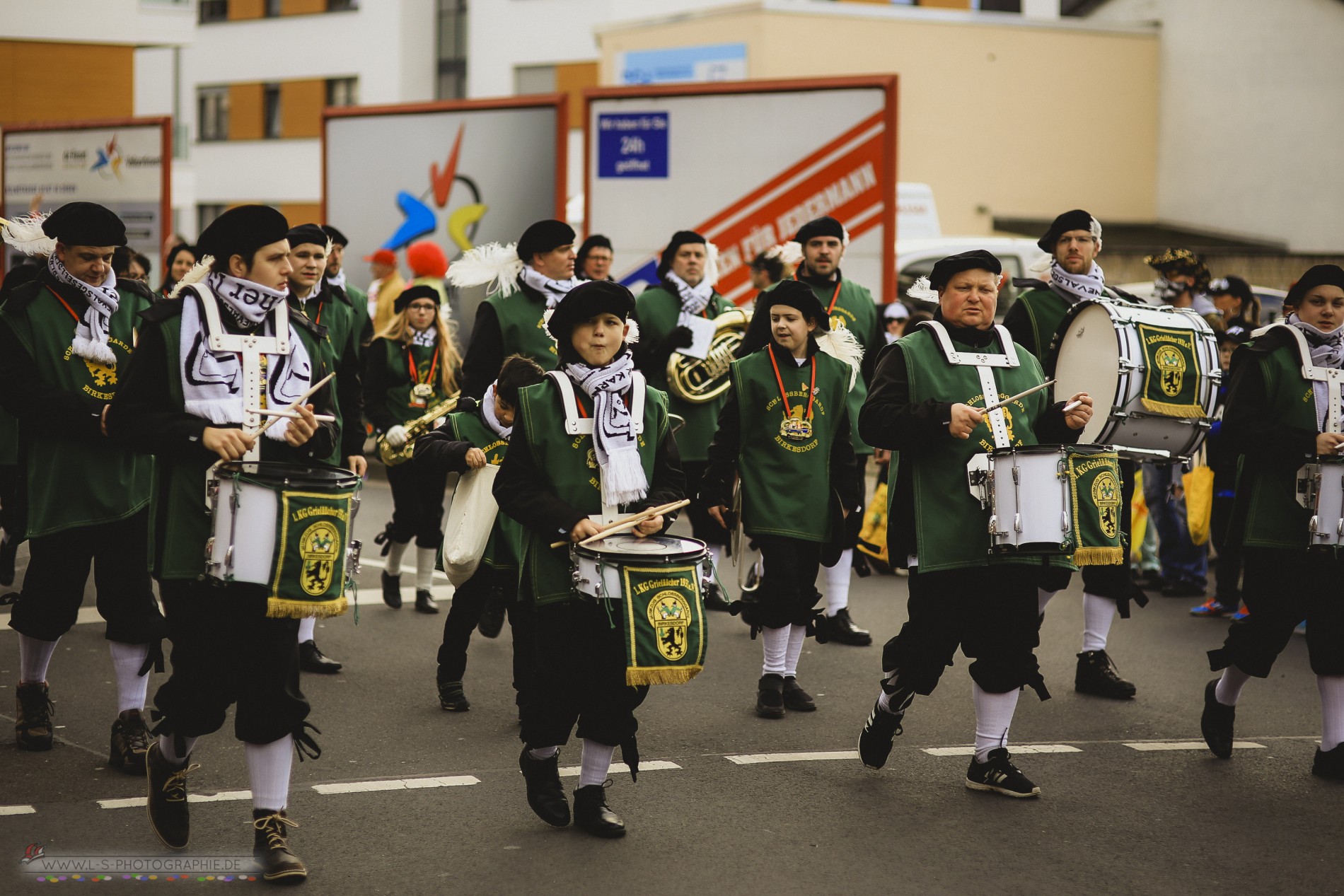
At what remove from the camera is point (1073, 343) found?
710 cm

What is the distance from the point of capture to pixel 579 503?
215 inches

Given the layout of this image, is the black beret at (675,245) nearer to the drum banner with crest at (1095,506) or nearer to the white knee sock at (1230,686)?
the drum banner with crest at (1095,506)

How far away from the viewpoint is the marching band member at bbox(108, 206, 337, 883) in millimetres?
4918

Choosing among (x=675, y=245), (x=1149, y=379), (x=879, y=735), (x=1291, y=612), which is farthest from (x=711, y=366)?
(x=1291, y=612)

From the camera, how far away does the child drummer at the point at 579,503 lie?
539 centimetres

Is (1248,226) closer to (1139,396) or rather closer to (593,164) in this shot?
(593,164)

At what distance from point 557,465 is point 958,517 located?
158cm

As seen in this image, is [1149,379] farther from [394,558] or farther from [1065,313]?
[394,558]

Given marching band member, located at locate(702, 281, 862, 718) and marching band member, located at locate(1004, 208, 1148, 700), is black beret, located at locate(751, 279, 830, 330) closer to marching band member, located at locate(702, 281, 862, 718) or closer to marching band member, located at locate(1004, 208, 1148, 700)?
marching band member, located at locate(702, 281, 862, 718)

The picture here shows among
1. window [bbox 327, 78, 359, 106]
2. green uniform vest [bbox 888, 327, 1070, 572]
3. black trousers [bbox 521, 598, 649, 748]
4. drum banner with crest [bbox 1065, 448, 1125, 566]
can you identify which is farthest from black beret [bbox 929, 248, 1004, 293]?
window [bbox 327, 78, 359, 106]

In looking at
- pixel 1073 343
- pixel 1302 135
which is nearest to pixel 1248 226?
pixel 1302 135

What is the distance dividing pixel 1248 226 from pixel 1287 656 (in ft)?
70.9

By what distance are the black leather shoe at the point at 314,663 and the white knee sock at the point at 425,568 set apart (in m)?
1.66

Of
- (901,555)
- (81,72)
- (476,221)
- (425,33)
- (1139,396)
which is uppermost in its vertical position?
(425,33)
